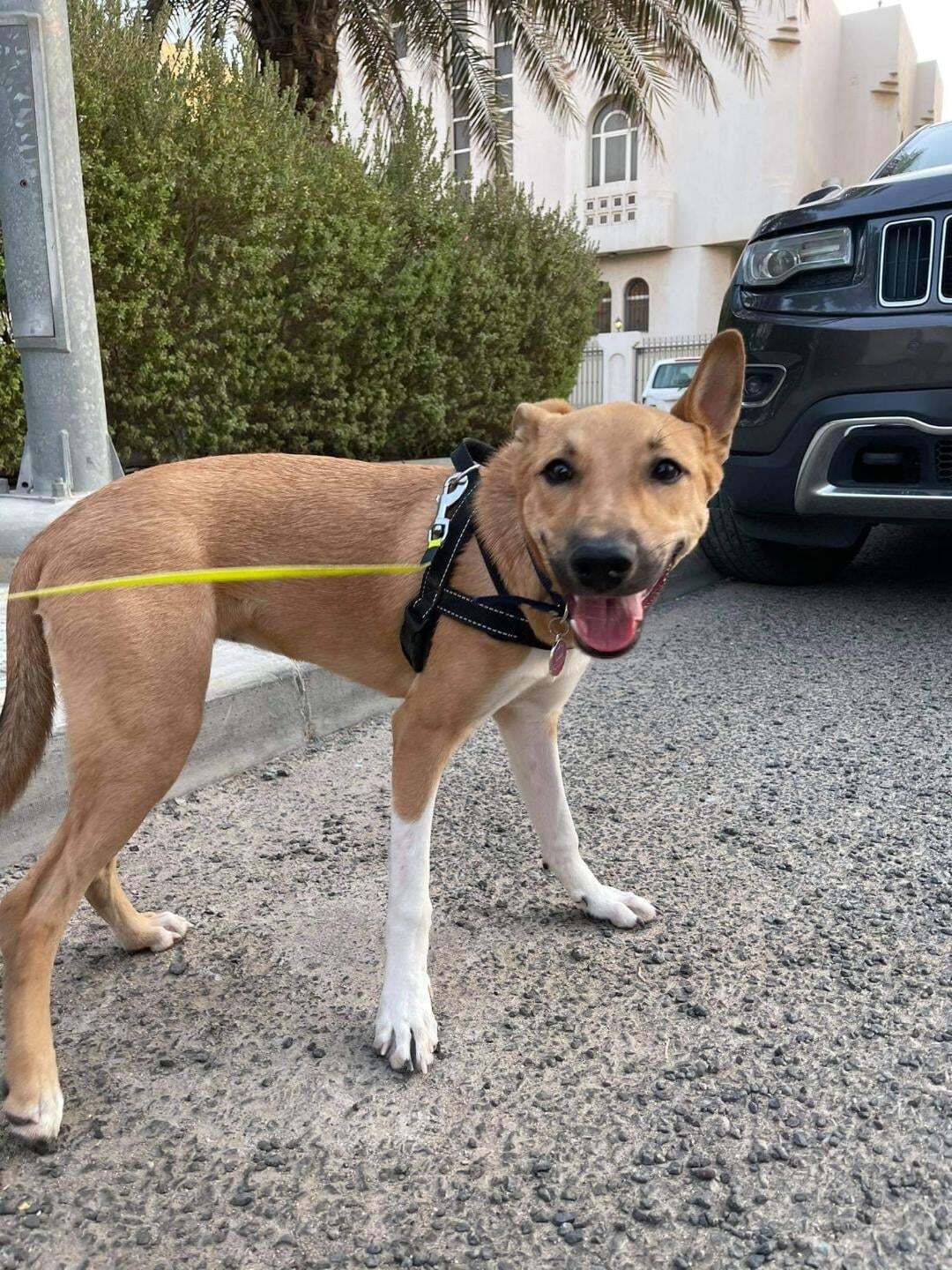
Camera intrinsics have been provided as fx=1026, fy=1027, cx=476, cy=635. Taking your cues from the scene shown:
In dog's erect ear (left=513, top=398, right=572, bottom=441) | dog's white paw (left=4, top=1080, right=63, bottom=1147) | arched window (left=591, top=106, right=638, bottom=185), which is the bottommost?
dog's white paw (left=4, top=1080, right=63, bottom=1147)

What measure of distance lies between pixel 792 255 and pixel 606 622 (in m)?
3.66

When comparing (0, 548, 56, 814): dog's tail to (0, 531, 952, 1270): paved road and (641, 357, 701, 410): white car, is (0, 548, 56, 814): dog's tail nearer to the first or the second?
A: (0, 531, 952, 1270): paved road

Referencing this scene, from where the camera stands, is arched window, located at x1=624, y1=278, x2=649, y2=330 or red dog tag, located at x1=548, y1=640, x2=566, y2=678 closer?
red dog tag, located at x1=548, y1=640, x2=566, y2=678

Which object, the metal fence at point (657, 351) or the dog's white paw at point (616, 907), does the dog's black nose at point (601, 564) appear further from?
the metal fence at point (657, 351)

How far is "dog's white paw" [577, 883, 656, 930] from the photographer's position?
8.54 ft

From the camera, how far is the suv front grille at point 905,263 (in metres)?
4.67

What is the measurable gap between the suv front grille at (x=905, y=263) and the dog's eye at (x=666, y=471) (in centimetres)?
314

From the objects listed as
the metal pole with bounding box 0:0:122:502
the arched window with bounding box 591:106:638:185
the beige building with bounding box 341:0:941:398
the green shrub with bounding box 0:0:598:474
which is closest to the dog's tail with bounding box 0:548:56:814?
the metal pole with bounding box 0:0:122:502

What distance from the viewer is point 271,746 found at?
366 cm

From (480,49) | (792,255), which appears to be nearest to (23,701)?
(792,255)

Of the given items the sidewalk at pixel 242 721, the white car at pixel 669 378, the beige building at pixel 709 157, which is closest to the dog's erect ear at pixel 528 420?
the sidewalk at pixel 242 721

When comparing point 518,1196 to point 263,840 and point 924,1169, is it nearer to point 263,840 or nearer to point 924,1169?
point 924,1169

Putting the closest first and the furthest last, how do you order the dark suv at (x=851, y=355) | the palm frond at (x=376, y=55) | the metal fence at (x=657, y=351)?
the dark suv at (x=851, y=355), the palm frond at (x=376, y=55), the metal fence at (x=657, y=351)

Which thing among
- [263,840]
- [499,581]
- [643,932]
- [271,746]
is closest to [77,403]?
[271,746]
